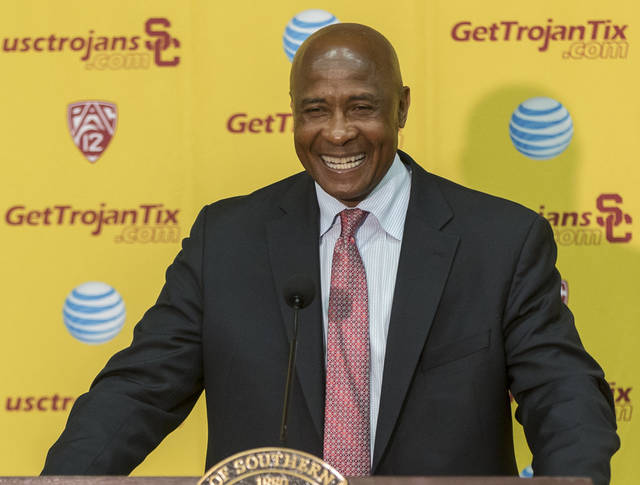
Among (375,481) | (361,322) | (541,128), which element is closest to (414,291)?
(361,322)

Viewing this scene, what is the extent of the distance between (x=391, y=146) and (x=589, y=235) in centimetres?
A: 82

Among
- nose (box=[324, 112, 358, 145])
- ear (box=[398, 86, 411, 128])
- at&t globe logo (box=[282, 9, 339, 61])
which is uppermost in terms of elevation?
at&t globe logo (box=[282, 9, 339, 61])

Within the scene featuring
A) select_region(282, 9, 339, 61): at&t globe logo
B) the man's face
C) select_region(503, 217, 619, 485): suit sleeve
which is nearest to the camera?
select_region(503, 217, 619, 485): suit sleeve

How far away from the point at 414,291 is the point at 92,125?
1.13 m

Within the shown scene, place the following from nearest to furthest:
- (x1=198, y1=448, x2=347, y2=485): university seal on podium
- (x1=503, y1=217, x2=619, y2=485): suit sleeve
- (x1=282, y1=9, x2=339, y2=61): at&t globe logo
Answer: (x1=198, y1=448, x2=347, y2=485): university seal on podium, (x1=503, y1=217, x2=619, y2=485): suit sleeve, (x1=282, y1=9, x2=339, y2=61): at&t globe logo

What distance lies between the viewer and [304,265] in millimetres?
2098

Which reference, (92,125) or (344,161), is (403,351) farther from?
(92,125)

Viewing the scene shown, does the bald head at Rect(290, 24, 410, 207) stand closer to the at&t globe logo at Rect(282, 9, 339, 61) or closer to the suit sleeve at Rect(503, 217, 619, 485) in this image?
the suit sleeve at Rect(503, 217, 619, 485)

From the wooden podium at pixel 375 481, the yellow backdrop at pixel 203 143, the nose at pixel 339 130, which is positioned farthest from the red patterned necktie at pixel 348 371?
the yellow backdrop at pixel 203 143

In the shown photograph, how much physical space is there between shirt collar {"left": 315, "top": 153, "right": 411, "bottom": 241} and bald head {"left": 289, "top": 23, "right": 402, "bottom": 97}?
0.67 ft

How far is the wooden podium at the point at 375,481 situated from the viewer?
4.52 feet

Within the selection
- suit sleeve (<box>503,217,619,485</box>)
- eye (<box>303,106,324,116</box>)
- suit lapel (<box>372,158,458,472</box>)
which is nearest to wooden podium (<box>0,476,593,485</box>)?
suit sleeve (<box>503,217,619,485</box>)

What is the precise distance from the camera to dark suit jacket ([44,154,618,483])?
6.31 ft

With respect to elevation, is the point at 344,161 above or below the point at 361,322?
above
